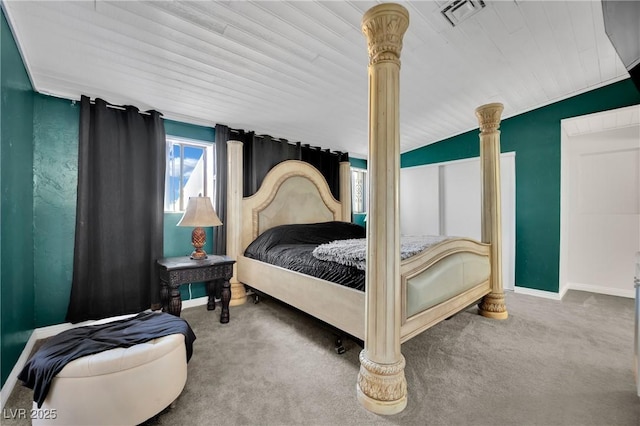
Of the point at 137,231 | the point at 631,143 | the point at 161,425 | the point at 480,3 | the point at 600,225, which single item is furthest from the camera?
the point at 600,225

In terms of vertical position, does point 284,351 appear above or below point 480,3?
below

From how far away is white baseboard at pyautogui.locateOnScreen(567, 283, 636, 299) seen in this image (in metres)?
3.52

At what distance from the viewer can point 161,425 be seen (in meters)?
1.38

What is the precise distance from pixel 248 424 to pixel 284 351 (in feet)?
2.43

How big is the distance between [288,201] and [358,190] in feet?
6.54

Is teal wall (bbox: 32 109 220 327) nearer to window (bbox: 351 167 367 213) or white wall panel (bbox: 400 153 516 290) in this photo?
window (bbox: 351 167 367 213)

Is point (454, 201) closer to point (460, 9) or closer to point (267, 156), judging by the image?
point (267, 156)

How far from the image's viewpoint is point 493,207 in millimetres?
2811

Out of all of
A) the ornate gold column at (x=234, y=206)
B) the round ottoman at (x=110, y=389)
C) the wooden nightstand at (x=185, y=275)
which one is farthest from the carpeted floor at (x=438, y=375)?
the ornate gold column at (x=234, y=206)

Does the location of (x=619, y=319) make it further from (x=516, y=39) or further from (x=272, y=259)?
(x=272, y=259)

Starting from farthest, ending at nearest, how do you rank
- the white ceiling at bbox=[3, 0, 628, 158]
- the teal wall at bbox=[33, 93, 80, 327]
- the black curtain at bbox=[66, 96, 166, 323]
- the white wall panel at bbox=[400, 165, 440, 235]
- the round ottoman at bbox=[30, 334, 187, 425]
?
the white wall panel at bbox=[400, 165, 440, 235]
the black curtain at bbox=[66, 96, 166, 323]
the teal wall at bbox=[33, 93, 80, 327]
the white ceiling at bbox=[3, 0, 628, 158]
the round ottoman at bbox=[30, 334, 187, 425]

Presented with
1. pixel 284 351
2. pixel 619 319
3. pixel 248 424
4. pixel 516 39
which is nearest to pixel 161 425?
pixel 248 424

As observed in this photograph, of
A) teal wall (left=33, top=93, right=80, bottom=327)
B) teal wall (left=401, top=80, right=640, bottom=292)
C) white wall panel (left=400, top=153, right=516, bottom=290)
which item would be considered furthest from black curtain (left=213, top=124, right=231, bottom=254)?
teal wall (left=401, top=80, right=640, bottom=292)

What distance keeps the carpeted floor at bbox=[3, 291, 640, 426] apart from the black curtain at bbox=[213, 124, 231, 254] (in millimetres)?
890
